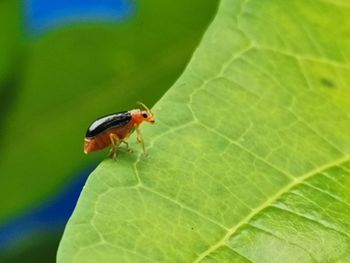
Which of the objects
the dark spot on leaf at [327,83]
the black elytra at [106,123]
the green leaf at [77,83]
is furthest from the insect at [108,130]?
the green leaf at [77,83]

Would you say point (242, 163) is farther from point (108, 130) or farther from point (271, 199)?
→ point (108, 130)

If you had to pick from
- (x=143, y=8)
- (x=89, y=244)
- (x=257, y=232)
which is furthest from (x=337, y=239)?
(x=143, y=8)

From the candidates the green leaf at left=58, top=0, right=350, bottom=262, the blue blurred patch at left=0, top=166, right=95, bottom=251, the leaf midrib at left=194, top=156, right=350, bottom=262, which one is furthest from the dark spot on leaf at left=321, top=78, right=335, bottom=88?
the blue blurred patch at left=0, top=166, right=95, bottom=251

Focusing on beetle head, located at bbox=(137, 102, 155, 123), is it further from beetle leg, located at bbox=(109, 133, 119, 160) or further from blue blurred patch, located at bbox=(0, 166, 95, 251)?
blue blurred patch, located at bbox=(0, 166, 95, 251)

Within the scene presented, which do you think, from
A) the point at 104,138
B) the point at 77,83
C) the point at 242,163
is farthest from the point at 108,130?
the point at 77,83

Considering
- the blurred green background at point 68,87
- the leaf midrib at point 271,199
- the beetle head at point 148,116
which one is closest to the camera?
the leaf midrib at point 271,199

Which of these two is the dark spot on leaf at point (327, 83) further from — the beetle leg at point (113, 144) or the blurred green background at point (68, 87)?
the blurred green background at point (68, 87)
